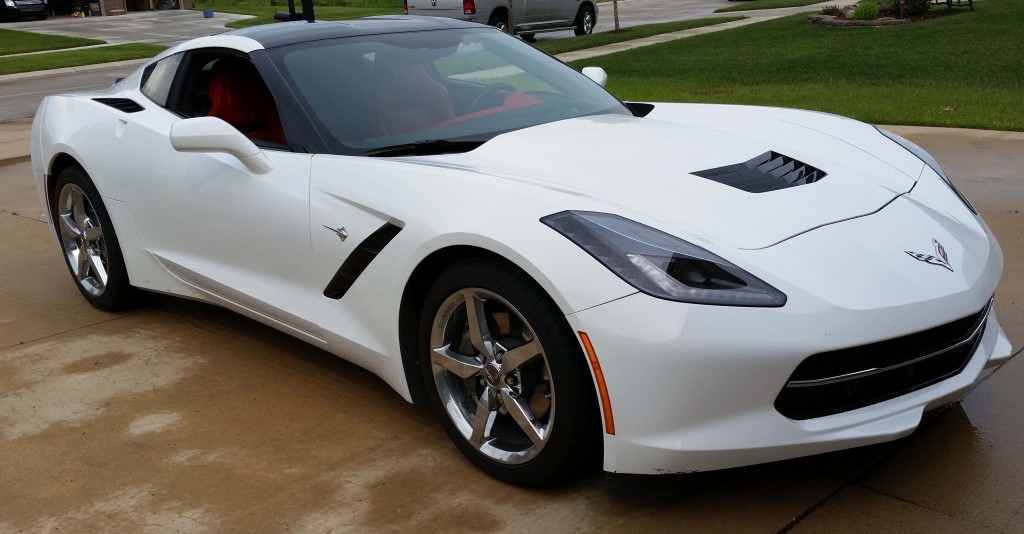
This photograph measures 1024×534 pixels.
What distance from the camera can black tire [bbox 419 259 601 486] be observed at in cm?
280

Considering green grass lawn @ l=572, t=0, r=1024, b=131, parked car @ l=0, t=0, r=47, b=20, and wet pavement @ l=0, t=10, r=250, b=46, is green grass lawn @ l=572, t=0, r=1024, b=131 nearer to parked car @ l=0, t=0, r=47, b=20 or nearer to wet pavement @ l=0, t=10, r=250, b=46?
wet pavement @ l=0, t=10, r=250, b=46

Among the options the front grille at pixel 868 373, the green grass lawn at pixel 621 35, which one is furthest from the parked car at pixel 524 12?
the front grille at pixel 868 373

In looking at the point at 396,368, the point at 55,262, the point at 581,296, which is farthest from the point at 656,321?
the point at 55,262

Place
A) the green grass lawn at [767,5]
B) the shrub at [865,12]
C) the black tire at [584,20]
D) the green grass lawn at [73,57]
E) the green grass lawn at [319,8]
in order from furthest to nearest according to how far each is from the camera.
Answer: the green grass lawn at [319,8], the green grass lawn at [767,5], the black tire at [584,20], the green grass lawn at [73,57], the shrub at [865,12]

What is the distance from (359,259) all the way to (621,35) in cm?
1728

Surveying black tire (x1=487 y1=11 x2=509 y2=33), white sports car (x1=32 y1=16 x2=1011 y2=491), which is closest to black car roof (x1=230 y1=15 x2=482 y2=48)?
white sports car (x1=32 y1=16 x2=1011 y2=491)

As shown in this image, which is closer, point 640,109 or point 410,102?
point 410,102

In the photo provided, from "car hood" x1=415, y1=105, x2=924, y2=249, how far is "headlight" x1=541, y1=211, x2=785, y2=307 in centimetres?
8

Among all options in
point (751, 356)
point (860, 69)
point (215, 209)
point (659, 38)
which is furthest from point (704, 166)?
point (659, 38)

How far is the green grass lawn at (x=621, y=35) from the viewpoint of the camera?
18.7 metres

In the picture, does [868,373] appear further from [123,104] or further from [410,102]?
[123,104]

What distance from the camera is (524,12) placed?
21.0 meters

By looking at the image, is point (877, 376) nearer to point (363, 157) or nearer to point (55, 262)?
point (363, 157)

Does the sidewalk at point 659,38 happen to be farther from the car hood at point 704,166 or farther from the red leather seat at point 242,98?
the car hood at point 704,166
